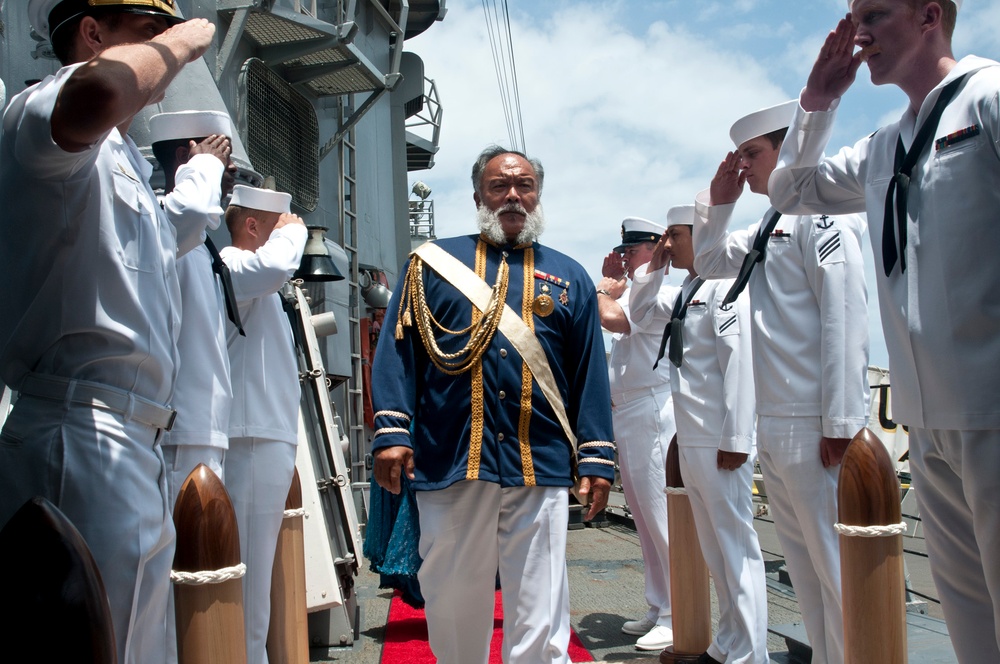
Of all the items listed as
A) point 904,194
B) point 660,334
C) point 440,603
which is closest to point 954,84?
point 904,194

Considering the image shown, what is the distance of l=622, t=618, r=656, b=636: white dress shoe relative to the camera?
17.5 ft

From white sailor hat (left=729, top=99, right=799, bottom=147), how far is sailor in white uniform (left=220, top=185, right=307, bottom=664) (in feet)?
6.28

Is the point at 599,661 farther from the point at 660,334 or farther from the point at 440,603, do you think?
the point at 660,334

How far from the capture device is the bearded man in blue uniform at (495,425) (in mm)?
3135

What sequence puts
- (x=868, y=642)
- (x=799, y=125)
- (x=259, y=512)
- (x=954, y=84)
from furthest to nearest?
(x=259, y=512) < (x=799, y=125) < (x=954, y=84) < (x=868, y=642)

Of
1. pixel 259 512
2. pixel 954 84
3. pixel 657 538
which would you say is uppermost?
pixel 954 84

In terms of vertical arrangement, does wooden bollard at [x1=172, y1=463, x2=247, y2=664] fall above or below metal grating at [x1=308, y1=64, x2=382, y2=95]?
below

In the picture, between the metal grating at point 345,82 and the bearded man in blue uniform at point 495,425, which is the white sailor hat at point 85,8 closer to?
the bearded man in blue uniform at point 495,425

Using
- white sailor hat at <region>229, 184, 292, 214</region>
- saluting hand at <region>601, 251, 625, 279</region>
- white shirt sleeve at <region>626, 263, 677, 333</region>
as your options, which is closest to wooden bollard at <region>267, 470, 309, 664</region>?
white sailor hat at <region>229, 184, 292, 214</region>

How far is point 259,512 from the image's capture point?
Result: 3.75 metres

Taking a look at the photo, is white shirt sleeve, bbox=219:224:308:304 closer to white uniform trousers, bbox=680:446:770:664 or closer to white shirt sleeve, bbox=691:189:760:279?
white shirt sleeve, bbox=691:189:760:279

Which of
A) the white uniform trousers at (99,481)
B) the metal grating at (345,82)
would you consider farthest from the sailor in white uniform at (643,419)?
the metal grating at (345,82)

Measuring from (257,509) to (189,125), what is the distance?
5.07ft

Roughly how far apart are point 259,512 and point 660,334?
121 inches
